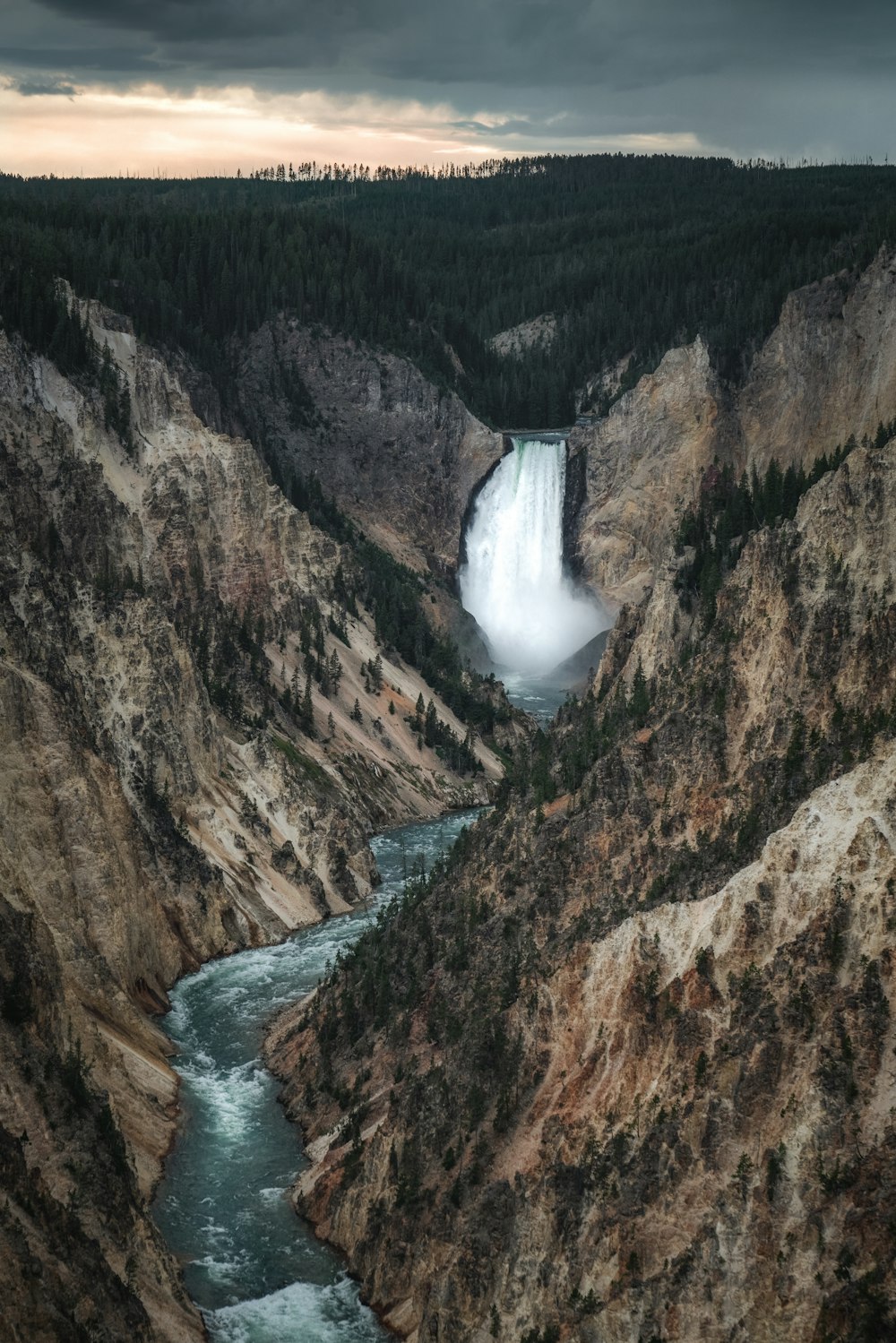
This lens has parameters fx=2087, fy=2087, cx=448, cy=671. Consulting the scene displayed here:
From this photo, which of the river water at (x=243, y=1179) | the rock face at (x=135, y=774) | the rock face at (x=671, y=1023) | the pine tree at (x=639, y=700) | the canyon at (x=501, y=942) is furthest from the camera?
the pine tree at (x=639, y=700)

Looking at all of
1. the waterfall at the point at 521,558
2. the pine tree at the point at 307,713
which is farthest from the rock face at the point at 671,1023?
the waterfall at the point at 521,558

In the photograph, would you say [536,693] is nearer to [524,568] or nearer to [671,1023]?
[524,568]

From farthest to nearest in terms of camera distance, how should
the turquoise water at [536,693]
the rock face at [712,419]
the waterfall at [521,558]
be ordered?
the waterfall at [521,558]
the turquoise water at [536,693]
the rock face at [712,419]

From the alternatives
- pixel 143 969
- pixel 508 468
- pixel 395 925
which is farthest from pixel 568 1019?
pixel 508 468

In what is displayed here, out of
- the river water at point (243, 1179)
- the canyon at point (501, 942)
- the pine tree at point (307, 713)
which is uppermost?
the canyon at point (501, 942)

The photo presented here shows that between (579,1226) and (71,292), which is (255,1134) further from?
(71,292)

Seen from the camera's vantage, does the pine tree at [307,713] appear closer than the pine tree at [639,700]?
No

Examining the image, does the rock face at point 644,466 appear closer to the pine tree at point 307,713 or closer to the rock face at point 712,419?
the rock face at point 712,419
